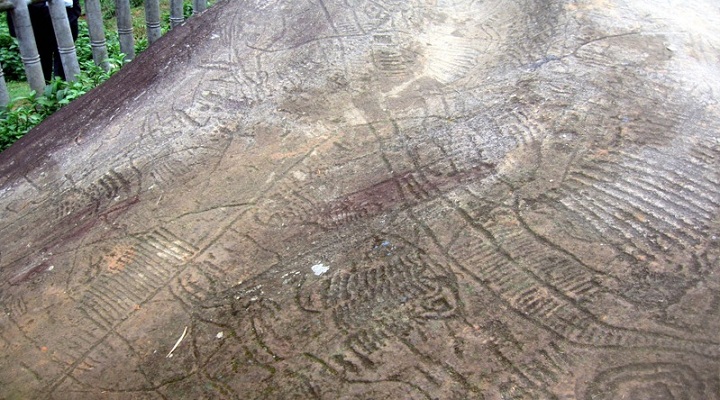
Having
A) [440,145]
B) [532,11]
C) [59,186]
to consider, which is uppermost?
[532,11]

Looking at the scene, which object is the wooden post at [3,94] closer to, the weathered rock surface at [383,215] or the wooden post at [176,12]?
the weathered rock surface at [383,215]

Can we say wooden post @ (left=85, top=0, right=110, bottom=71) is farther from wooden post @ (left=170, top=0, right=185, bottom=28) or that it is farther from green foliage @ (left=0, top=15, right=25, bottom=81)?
green foliage @ (left=0, top=15, right=25, bottom=81)

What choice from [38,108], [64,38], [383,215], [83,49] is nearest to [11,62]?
[83,49]

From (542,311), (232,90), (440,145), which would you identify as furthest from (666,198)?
(232,90)

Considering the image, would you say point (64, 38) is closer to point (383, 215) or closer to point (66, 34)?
point (66, 34)

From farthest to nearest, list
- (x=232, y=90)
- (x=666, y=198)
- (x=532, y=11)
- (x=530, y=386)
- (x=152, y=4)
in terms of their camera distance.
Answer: (x=152, y=4) → (x=532, y=11) → (x=232, y=90) → (x=666, y=198) → (x=530, y=386)

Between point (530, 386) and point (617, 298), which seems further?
point (617, 298)

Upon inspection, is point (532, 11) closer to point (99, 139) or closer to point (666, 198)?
point (666, 198)
